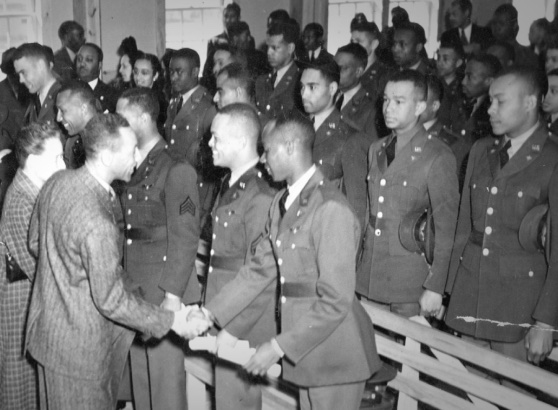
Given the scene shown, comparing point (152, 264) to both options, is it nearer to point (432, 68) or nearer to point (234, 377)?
point (234, 377)

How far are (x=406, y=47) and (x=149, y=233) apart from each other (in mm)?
3967

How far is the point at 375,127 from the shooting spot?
5.68m

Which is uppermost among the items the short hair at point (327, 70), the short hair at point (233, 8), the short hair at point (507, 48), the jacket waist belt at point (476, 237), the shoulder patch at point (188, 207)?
the short hair at point (233, 8)

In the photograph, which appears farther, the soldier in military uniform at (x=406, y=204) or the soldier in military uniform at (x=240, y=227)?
the soldier in military uniform at (x=406, y=204)

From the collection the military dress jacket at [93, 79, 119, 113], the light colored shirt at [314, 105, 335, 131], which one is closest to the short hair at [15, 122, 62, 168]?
the light colored shirt at [314, 105, 335, 131]

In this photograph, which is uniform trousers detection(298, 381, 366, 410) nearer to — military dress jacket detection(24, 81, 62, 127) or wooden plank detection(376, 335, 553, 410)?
wooden plank detection(376, 335, 553, 410)

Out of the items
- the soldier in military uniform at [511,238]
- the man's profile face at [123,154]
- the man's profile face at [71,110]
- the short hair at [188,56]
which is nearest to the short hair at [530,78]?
the soldier in military uniform at [511,238]

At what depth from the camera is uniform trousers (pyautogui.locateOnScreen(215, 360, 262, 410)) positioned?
3439 millimetres

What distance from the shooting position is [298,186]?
115 inches

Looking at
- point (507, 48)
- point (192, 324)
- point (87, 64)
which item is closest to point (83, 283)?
point (192, 324)

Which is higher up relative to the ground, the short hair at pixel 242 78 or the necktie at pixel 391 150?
the short hair at pixel 242 78

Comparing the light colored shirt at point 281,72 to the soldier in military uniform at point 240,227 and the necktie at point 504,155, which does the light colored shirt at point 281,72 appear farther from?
the necktie at point 504,155

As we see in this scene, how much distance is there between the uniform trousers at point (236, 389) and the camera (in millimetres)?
3439

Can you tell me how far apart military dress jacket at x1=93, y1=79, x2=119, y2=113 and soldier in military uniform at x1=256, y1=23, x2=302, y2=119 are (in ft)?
6.45
